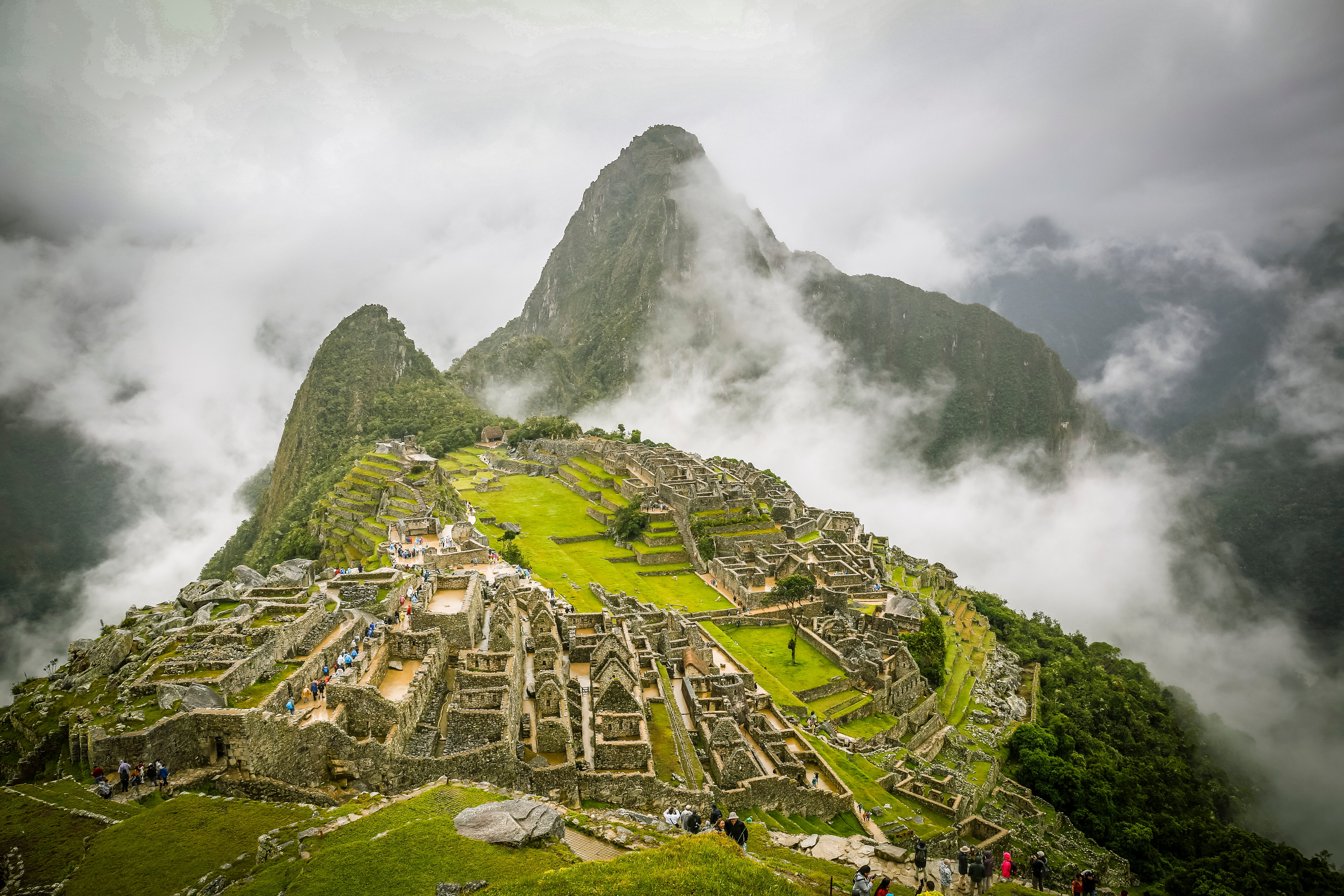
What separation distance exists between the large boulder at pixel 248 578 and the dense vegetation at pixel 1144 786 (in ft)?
114

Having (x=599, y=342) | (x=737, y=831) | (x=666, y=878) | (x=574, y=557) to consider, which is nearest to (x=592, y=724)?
(x=737, y=831)

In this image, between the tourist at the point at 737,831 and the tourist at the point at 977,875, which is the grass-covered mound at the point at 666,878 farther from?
the tourist at the point at 977,875

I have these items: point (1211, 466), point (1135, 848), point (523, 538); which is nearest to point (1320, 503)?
point (1211, 466)

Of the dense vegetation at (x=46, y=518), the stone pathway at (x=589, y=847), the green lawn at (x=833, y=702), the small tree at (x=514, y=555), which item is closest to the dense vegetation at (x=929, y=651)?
the green lawn at (x=833, y=702)

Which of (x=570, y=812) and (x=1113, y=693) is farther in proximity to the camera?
(x=1113, y=693)

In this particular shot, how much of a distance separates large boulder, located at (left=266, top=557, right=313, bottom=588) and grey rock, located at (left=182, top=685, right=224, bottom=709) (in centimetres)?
938

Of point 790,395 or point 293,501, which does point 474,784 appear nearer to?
point 293,501

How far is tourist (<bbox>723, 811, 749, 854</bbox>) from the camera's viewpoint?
45.9ft

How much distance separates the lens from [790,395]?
625 feet

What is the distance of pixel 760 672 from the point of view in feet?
106

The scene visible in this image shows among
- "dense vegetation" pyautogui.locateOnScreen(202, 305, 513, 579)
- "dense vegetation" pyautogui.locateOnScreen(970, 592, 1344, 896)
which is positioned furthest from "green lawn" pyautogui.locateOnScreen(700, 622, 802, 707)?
"dense vegetation" pyautogui.locateOnScreen(202, 305, 513, 579)

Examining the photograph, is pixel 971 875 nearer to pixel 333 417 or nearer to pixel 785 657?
pixel 785 657

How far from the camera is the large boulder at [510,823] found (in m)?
12.2

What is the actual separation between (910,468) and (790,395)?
38.2 metres
